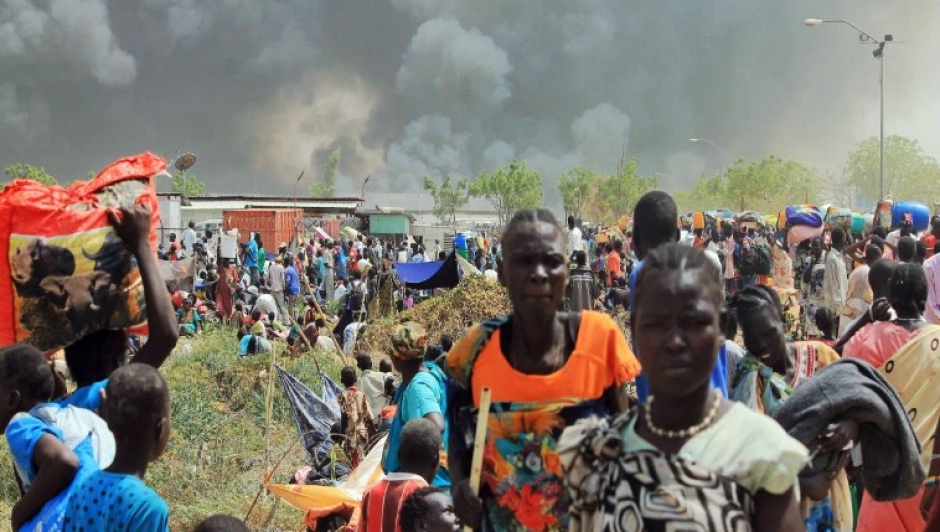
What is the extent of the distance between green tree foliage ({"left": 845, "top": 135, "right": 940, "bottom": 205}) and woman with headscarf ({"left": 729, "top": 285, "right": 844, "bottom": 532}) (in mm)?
78223

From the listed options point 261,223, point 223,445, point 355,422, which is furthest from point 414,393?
point 261,223

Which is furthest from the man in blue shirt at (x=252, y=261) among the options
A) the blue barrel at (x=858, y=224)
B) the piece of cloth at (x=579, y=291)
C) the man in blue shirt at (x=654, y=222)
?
the man in blue shirt at (x=654, y=222)

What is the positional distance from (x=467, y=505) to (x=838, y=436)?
1.21m

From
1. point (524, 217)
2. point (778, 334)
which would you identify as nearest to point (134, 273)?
point (524, 217)

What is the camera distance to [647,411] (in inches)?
93.3

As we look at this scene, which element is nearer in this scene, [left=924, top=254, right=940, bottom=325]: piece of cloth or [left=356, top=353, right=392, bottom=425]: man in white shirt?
[left=924, top=254, right=940, bottom=325]: piece of cloth

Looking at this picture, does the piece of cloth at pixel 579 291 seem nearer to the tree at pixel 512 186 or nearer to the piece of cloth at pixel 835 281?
the piece of cloth at pixel 835 281

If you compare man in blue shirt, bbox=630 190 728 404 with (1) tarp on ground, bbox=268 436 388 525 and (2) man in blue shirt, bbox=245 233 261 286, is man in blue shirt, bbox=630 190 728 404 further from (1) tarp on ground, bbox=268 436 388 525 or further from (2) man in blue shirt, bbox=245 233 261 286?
(2) man in blue shirt, bbox=245 233 261 286

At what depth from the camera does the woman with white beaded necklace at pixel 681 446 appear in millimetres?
2137

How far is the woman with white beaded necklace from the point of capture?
2137 mm

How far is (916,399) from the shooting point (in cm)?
480

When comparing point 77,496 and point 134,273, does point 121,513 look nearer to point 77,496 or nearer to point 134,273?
point 77,496

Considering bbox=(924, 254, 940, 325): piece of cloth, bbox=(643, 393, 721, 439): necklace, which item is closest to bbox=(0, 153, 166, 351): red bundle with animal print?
bbox=(643, 393, 721, 439): necklace

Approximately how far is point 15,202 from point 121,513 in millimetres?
1212
